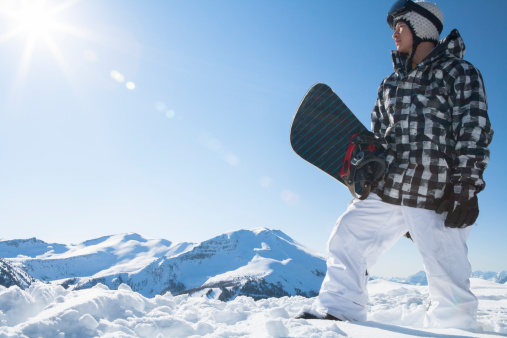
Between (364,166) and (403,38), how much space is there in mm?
1399

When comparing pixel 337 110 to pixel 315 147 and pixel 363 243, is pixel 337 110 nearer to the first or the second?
pixel 315 147

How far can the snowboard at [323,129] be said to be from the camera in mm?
3924

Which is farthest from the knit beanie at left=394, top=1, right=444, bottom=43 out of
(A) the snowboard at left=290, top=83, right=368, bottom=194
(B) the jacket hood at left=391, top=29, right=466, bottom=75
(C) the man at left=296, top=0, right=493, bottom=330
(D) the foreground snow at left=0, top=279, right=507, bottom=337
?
(D) the foreground snow at left=0, top=279, right=507, bottom=337

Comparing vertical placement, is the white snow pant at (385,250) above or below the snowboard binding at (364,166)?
below

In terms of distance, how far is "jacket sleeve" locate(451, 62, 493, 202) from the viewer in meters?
2.73

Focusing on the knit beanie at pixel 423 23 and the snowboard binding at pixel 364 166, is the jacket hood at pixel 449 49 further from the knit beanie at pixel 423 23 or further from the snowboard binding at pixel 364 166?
the snowboard binding at pixel 364 166

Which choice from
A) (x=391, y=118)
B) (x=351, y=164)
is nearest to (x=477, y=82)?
(x=391, y=118)

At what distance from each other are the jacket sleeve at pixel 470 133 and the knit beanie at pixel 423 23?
603mm

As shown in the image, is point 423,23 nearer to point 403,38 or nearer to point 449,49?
point 403,38

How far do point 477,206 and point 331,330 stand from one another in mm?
1661

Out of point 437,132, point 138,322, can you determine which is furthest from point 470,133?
point 138,322

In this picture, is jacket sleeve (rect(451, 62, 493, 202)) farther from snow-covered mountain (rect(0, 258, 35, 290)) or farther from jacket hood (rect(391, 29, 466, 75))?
snow-covered mountain (rect(0, 258, 35, 290))

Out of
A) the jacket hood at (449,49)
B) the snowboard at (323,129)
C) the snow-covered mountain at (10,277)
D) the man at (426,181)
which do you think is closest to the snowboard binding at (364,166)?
the man at (426,181)

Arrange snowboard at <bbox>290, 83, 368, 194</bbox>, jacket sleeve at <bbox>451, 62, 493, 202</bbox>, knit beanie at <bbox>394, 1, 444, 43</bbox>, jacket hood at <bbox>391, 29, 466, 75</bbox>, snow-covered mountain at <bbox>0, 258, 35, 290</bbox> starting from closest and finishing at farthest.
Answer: jacket sleeve at <bbox>451, 62, 493, 202</bbox> < jacket hood at <bbox>391, 29, 466, 75</bbox> < knit beanie at <bbox>394, 1, 444, 43</bbox> < snowboard at <bbox>290, 83, 368, 194</bbox> < snow-covered mountain at <bbox>0, 258, 35, 290</bbox>
